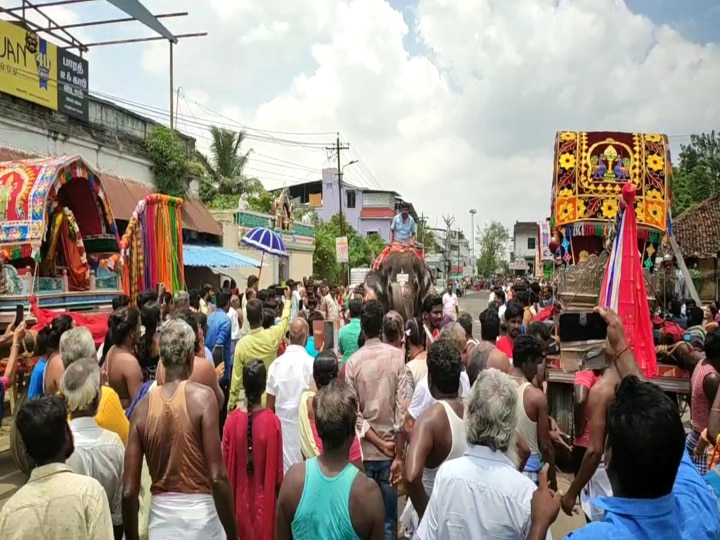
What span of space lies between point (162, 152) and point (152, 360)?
16.5 m

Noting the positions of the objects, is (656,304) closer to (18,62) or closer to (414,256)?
(414,256)

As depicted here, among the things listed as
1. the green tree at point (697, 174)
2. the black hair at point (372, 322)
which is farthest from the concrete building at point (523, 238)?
the black hair at point (372, 322)

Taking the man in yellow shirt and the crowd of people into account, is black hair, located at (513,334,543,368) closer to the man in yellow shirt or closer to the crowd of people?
the crowd of people

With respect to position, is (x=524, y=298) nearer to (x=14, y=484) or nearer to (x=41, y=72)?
(x=14, y=484)

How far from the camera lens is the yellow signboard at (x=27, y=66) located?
48.9 ft

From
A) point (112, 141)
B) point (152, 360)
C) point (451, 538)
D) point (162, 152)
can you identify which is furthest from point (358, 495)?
point (162, 152)

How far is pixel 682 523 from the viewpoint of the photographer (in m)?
1.89

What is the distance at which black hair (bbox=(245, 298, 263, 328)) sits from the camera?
6.09 m

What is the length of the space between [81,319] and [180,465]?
5.58m

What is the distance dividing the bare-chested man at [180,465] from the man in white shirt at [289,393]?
1652 millimetres

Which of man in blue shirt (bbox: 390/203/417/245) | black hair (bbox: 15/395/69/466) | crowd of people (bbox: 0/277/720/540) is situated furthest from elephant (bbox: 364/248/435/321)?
black hair (bbox: 15/395/69/466)

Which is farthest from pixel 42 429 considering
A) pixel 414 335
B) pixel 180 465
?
pixel 414 335

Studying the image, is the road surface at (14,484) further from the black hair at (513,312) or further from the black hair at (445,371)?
the black hair at (445,371)

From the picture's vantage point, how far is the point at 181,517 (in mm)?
3289
